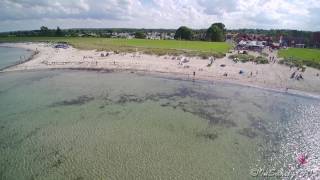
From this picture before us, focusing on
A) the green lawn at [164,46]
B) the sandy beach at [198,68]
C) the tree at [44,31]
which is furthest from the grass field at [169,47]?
the tree at [44,31]

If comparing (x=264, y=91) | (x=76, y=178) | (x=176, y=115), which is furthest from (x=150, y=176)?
(x=264, y=91)

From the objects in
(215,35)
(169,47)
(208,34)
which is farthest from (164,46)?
(208,34)

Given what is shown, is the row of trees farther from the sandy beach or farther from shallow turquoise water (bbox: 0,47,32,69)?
shallow turquoise water (bbox: 0,47,32,69)

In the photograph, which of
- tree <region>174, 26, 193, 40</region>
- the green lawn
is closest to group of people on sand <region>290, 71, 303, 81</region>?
the green lawn

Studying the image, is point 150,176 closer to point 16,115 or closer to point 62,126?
point 62,126

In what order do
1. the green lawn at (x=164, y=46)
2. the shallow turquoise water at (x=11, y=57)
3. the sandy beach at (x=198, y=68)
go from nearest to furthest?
the sandy beach at (x=198, y=68), the shallow turquoise water at (x=11, y=57), the green lawn at (x=164, y=46)

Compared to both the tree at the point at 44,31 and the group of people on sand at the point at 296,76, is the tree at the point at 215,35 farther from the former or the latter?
the tree at the point at 44,31
